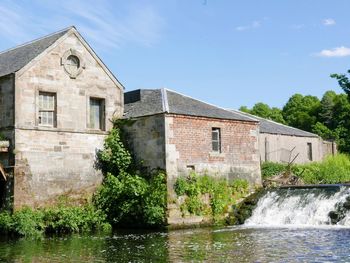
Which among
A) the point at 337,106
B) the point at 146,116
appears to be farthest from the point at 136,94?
the point at 337,106

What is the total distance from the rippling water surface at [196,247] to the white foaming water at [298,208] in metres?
2.16

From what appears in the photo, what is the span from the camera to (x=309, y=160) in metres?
41.9

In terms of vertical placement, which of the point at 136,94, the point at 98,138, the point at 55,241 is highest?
the point at 136,94

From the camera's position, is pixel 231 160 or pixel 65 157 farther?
pixel 231 160

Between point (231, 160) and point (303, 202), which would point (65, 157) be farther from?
point (303, 202)

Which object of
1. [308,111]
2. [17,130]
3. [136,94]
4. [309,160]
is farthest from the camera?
[308,111]

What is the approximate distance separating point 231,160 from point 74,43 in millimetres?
8990

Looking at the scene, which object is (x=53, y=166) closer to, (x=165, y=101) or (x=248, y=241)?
(x=165, y=101)

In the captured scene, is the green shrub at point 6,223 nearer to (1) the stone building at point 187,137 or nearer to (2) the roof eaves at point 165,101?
(1) the stone building at point 187,137

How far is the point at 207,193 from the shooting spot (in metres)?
24.3

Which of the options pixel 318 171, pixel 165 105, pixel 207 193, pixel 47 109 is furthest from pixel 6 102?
pixel 318 171

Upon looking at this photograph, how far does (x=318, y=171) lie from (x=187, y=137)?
14.8 meters

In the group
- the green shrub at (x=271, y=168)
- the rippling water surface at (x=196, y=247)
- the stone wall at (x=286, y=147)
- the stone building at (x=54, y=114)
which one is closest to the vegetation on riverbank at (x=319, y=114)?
the stone wall at (x=286, y=147)

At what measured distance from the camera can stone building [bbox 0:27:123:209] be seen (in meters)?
22.8
